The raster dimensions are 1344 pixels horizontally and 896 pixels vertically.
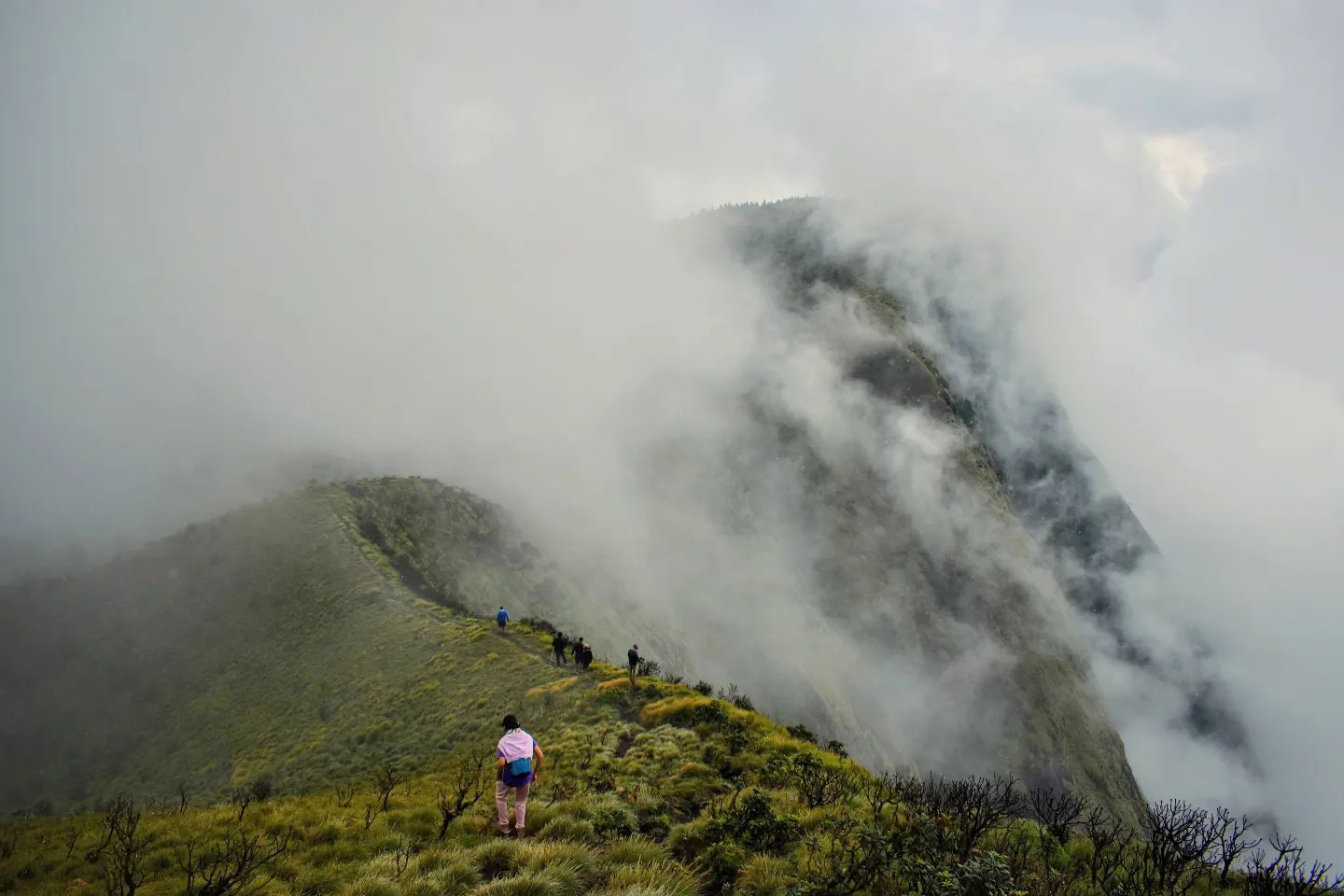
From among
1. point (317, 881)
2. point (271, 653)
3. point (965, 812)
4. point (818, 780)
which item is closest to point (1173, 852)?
point (965, 812)

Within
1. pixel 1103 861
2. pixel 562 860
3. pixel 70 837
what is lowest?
pixel 70 837

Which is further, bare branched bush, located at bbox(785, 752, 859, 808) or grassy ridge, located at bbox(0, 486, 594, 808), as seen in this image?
grassy ridge, located at bbox(0, 486, 594, 808)

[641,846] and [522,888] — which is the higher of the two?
[641,846]

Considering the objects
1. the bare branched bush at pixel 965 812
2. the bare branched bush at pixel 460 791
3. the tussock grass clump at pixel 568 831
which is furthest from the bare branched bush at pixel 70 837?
the bare branched bush at pixel 965 812

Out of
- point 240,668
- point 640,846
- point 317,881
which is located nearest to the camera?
point 317,881

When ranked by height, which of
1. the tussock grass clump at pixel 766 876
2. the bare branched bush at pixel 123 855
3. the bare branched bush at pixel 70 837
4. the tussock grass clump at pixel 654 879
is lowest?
the bare branched bush at pixel 70 837

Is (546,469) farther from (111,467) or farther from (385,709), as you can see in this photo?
(385,709)

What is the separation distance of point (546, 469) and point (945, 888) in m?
116

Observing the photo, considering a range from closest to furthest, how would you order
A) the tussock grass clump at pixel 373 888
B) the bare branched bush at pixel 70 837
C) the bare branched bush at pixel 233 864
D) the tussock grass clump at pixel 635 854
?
the tussock grass clump at pixel 373 888 < the bare branched bush at pixel 233 864 < the tussock grass clump at pixel 635 854 < the bare branched bush at pixel 70 837

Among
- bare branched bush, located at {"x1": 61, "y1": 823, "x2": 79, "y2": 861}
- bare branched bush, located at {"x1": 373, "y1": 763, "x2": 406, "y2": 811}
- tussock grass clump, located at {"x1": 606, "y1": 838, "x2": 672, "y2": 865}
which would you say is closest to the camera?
tussock grass clump, located at {"x1": 606, "y1": 838, "x2": 672, "y2": 865}

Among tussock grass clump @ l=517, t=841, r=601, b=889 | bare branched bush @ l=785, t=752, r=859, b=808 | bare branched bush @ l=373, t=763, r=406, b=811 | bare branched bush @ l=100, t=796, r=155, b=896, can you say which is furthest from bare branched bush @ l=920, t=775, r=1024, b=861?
bare branched bush @ l=100, t=796, r=155, b=896

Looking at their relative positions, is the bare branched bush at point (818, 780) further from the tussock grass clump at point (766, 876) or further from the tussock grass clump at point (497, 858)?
the tussock grass clump at point (497, 858)

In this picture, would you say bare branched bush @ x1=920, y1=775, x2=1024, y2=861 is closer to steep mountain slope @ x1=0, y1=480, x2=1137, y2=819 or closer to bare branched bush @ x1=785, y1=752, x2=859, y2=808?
bare branched bush @ x1=785, y1=752, x2=859, y2=808

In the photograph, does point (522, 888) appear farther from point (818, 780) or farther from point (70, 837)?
point (70, 837)
